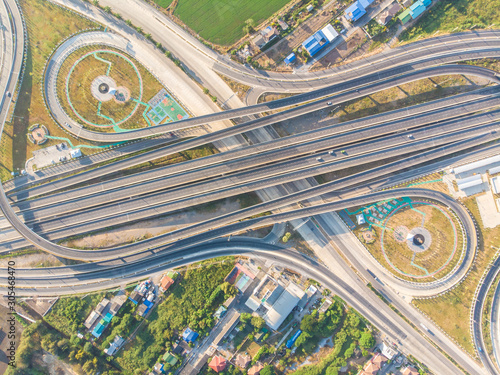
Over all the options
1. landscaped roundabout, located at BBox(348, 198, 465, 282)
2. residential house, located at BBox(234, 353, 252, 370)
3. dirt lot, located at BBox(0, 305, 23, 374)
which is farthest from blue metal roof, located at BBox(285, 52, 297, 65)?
dirt lot, located at BBox(0, 305, 23, 374)

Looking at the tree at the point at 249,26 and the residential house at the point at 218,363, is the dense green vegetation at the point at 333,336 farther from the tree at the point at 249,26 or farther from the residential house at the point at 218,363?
the tree at the point at 249,26

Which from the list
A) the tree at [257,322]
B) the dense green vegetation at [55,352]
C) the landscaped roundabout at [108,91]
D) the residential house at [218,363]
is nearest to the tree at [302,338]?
the tree at [257,322]

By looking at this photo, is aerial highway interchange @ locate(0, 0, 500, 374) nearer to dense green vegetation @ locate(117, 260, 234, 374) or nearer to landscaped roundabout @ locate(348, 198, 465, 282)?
landscaped roundabout @ locate(348, 198, 465, 282)

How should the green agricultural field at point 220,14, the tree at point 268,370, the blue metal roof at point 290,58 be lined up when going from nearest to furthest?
the tree at point 268,370, the blue metal roof at point 290,58, the green agricultural field at point 220,14

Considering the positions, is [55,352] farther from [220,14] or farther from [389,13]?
[389,13]

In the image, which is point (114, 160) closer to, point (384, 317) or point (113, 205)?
point (113, 205)
